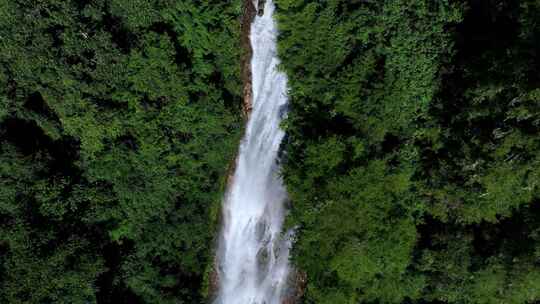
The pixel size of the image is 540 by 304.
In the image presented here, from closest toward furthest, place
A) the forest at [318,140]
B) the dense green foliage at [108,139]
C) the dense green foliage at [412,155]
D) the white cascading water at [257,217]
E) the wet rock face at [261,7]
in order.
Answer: the dense green foliage at [412,155] < the forest at [318,140] < the dense green foliage at [108,139] < the wet rock face at [261,7] < the white cascading water at [257,217]

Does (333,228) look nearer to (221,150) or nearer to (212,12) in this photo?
(221,150)

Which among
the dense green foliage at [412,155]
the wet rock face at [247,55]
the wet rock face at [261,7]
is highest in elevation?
the wet rock face at [261,7]

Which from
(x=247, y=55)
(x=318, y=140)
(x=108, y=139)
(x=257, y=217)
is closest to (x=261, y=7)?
(x=247, y=55)

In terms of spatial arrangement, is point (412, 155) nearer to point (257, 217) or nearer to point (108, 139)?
Result: point (257, 217)

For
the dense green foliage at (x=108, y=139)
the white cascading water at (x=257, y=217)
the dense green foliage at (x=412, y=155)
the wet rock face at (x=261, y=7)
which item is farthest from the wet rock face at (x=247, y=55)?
the dense green foliage at (x=412, y=155)

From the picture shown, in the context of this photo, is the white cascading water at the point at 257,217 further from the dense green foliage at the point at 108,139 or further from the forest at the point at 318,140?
the forest at the point at 318,140

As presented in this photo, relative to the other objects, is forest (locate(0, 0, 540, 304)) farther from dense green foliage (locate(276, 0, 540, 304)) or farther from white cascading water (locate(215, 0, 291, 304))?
white cascading water (locate(215, 0, 291, 304))

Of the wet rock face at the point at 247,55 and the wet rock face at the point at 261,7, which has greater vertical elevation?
the wet rock face at the point at 261,7
